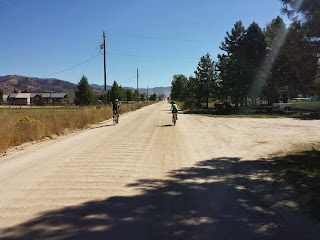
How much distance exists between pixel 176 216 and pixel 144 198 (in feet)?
2.73

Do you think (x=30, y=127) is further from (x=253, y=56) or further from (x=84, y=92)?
(x=84, y=92)

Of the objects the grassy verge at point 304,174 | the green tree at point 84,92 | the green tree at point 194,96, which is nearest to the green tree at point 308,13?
the grassy verge at point 304,174

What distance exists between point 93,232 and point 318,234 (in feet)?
9.48

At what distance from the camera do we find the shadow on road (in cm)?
301

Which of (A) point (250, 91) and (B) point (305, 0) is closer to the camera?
(B) point (305, 0)

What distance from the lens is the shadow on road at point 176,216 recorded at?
9.87ft

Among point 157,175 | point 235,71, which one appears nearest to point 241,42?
point 235,71

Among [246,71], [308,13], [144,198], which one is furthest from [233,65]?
[144,198]

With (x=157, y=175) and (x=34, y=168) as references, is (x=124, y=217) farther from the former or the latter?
(x=34, y=168)

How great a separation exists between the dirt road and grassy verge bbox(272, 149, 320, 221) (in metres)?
0.23

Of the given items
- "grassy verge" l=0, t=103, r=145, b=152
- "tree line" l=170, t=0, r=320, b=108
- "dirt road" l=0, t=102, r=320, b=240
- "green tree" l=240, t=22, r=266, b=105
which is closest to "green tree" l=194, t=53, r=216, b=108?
"tree line" l=170, t=0, r=320, b=108

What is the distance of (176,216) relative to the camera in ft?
11.4

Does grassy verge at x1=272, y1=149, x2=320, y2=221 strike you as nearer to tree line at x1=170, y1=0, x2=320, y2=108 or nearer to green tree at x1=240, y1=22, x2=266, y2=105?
tree line at x1=170, y1=0, x2=320, y2=108

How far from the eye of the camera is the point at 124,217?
3.41m
